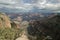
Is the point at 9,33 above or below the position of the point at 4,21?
below

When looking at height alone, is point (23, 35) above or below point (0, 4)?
below

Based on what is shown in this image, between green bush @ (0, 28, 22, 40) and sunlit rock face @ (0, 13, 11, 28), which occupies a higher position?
sunlit rock face @ (0, 13, 11, 28)

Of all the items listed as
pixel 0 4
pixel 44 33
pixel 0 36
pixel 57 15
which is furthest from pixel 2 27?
pixel 57 15

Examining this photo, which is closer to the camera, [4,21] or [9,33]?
[9,33]

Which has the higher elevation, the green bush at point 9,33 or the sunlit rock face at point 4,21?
the sunlit rock face at point 4,21

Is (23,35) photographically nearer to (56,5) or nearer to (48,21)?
(48,21)

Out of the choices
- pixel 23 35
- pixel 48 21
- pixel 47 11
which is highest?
pixel 47 11

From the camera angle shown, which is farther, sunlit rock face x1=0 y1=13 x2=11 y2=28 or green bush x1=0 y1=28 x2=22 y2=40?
sunlit rock face x1=0 y1=13 x2=11 y2=28

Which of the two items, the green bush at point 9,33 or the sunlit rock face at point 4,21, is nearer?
the green bush at point 9,33
